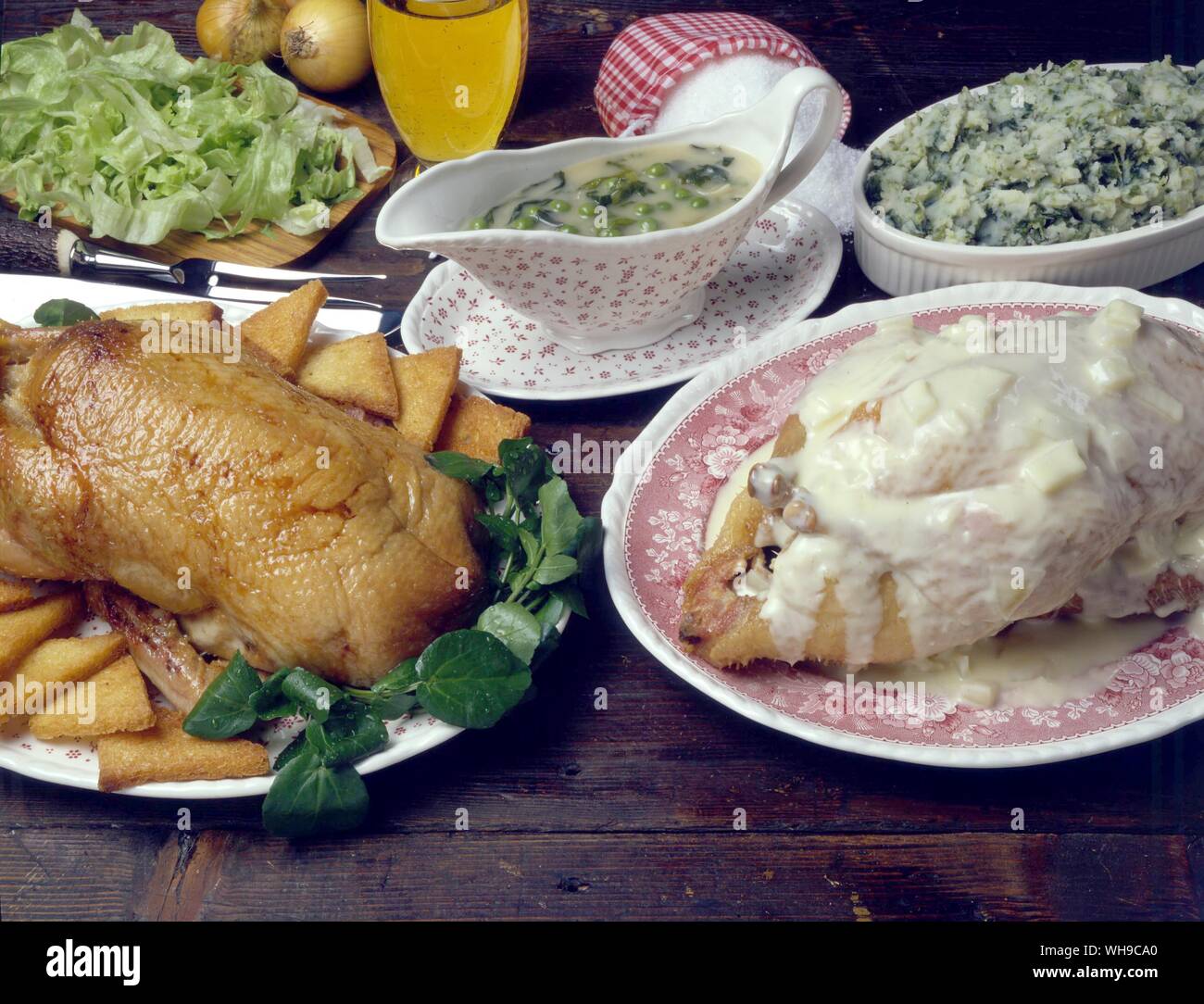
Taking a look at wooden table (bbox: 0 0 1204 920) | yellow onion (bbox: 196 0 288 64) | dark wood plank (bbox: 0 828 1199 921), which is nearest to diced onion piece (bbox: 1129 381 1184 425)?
wooden table (bbox: 0 0 1204 920)

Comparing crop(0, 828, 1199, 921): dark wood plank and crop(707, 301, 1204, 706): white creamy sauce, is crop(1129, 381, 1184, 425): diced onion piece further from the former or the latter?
crop(0, 828, 1199, 921): dark wood plank

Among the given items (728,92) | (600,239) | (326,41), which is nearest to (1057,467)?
(600,239)

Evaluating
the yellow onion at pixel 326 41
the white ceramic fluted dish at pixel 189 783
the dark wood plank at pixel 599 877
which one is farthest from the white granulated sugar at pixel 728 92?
the dark wood plank at pixel 599 877

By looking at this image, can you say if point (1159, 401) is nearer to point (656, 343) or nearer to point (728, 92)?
point (656, 343)

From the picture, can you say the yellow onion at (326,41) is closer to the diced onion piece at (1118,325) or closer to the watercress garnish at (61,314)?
the watercress garnish at (61,314)

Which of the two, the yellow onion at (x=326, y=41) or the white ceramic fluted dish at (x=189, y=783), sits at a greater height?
the yellow onion at (x=326, y=41)
